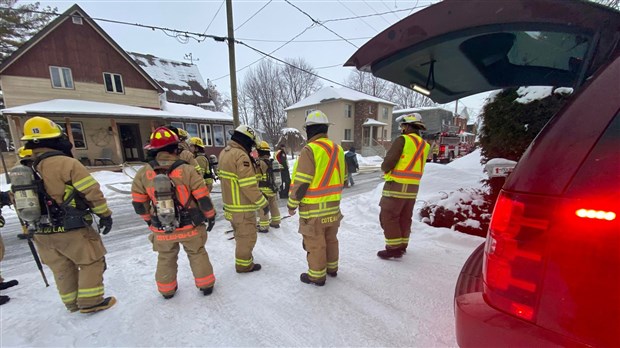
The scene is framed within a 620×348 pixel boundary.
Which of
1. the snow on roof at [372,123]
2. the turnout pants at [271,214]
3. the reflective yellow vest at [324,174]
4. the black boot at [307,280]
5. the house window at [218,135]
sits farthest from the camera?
the snow on roof at [372,123]

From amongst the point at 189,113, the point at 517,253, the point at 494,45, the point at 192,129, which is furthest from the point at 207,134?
the point at 517,253

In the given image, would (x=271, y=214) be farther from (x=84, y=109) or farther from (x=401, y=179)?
(x=84, y=109)

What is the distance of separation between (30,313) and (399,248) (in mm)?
4151

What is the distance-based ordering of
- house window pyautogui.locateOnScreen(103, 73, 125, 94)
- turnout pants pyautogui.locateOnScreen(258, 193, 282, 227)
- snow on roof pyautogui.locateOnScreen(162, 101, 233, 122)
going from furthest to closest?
1. snow on roof pyautogui.locateOnScreen(162, 101, 233, 122)
2. house window pyautogui.locateOnScreen(103, 73, 125, 94)
3. turnout pants pyautogui.locateOnScreen(258, 193, 282, 227)

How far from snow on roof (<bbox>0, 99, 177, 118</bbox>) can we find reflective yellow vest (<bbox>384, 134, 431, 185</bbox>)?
1590 centimetres

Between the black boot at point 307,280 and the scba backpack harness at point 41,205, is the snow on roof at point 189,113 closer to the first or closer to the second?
the scba backpack harness at point 41,205

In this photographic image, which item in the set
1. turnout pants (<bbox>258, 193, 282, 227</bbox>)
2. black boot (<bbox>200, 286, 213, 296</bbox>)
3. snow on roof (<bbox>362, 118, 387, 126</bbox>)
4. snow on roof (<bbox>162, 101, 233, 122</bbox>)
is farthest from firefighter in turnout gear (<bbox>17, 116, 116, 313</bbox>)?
snow on roof (<bbox>362, 118, 387, 126</bbox>)

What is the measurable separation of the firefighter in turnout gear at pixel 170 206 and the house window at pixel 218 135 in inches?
686

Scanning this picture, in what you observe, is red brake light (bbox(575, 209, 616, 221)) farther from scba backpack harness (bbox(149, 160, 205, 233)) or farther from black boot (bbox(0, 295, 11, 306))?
black boot (bbox(0, 295, 11, 306))

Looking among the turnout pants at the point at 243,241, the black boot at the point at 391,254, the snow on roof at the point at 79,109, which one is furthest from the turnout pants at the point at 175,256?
the snow on roof at the point at 79,109

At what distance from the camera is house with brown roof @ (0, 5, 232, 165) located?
1305cm

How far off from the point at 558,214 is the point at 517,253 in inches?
7.8

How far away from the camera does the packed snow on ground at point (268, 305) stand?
7.02 feet

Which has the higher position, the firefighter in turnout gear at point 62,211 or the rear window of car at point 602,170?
Result: the rear window of car at point 602,170
